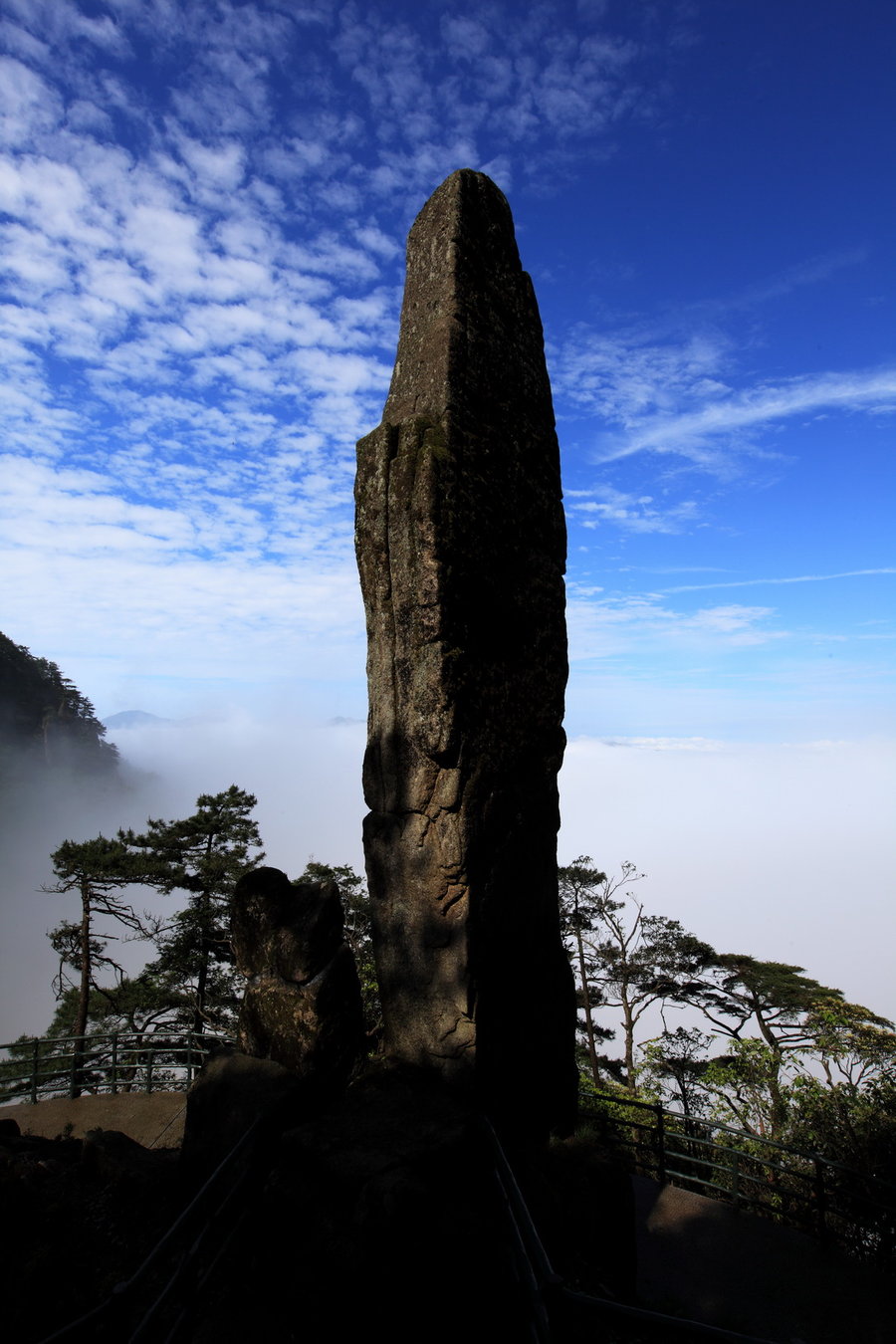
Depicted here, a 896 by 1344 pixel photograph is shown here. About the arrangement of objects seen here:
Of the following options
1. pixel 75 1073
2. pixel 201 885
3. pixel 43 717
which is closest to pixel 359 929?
pixel 201 885

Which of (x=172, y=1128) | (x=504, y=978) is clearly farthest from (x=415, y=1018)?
(x=172, y=1128)

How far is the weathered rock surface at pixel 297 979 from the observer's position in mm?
4578

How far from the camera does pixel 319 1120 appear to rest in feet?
13.1

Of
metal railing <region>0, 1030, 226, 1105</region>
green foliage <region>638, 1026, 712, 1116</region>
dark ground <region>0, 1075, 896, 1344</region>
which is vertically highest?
dark ground <region>0, 1075, 896, 1344</region>

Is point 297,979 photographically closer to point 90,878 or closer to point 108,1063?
point 108,1063

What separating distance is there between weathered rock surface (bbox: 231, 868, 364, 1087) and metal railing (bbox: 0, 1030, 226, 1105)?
17.6 feet

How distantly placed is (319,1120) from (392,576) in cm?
319

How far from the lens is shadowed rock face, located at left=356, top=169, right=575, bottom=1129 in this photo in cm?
479

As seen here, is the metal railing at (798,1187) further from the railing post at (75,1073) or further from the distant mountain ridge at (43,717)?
the distant mountain ridge at (43,717)

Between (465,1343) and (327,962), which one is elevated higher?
(327,962)

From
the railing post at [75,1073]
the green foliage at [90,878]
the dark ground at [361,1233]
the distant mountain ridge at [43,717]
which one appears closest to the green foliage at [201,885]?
the green foliage at [90,878]

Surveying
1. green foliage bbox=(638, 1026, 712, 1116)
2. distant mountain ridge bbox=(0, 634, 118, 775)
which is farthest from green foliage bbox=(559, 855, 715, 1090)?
distant mountain ridge bbox=(0, 634, 118, 775)

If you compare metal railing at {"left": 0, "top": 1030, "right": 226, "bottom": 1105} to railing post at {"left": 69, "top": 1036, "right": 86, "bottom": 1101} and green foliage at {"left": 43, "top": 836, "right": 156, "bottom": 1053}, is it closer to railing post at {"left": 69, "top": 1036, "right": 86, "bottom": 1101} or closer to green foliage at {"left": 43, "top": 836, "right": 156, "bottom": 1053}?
railing post at {"left": 69, "top": 1036, "right": 86, "bottom": 1101}

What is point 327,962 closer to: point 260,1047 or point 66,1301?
point 260,1047
